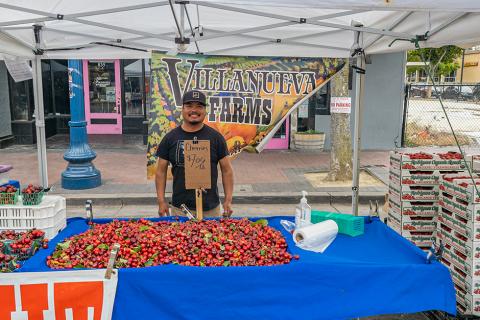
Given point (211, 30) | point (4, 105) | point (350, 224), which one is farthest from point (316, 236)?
point (4, 105)

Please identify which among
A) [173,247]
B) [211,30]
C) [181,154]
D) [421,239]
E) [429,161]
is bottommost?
[421,239]

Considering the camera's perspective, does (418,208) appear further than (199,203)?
Yes

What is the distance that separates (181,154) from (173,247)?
1.28 m

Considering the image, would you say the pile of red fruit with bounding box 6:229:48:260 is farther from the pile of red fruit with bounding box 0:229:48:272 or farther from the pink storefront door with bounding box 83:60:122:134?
the pink storefront door with bounding box 83:60:122:134

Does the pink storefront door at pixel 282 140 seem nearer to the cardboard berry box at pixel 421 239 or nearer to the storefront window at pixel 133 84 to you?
the storefront window at pixel 133 84

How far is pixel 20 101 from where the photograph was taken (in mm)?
14820

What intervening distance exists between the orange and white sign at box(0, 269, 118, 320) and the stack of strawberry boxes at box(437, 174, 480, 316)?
2.95 meters

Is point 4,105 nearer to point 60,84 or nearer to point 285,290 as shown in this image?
point 60,84

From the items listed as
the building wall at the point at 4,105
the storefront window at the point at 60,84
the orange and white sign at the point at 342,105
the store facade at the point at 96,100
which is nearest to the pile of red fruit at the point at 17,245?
the orange and white sign at the point at 342,105

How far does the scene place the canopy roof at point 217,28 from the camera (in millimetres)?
4086

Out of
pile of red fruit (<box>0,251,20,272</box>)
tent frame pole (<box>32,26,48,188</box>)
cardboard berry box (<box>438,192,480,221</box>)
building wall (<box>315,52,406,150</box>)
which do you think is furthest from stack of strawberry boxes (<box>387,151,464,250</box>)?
building wall (<box>315,52,406,150</box>)

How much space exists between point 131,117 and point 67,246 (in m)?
13.4

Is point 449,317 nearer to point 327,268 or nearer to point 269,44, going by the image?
point 327,268

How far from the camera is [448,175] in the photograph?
454 cm
